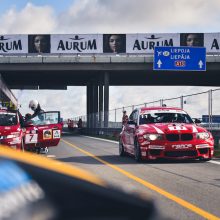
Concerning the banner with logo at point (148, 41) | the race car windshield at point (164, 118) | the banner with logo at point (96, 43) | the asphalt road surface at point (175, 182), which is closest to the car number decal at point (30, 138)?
the asphalt road surface at point (175, 182)

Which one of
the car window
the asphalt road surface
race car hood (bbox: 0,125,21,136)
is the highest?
the car window

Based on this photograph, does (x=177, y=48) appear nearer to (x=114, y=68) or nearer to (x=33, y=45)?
(x=114, y=68)

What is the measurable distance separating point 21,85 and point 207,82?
22.9 m

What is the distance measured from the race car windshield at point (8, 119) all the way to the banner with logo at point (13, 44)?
111ft

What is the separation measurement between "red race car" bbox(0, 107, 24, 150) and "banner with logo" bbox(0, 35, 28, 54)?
1335 inches

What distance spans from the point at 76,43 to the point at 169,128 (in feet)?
121

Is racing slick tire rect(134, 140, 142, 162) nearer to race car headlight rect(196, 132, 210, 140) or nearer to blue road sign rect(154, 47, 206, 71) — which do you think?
race car headlight rect(196, 132, 210, 140)

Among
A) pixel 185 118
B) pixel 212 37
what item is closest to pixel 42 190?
pixel 185 118

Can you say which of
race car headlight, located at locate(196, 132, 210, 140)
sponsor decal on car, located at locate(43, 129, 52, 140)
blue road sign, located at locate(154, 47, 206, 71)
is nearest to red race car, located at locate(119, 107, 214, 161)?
race car headlight, located at locate(196, 132, 210, 140)

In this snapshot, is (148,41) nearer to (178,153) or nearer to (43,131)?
(43,131)

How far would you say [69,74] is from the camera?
5266 centimetres

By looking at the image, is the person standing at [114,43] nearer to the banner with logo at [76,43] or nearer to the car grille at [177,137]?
the banner with logo at [76,43]

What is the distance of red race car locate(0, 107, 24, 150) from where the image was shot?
15.0m

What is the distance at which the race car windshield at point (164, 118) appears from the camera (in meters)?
14.2
